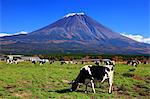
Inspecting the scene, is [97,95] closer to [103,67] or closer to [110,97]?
[110,97]

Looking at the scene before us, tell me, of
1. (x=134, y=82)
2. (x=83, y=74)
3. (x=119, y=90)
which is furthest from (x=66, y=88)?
(x=134, y=82)

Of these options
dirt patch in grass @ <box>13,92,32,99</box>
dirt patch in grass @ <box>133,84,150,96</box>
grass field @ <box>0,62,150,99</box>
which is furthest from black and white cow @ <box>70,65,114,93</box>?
dirt patch in grass @ <box>13,92,32,99</box>

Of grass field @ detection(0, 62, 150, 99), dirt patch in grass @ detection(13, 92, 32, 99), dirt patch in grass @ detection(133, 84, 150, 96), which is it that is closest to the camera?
dirt patch in grass @ detection(13, 92, 32, 99)

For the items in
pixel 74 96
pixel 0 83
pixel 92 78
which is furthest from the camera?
pixel 0 83

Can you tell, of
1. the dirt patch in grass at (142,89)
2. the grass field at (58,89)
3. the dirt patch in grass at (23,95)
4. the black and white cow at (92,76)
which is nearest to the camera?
the dirt patch in grass at (23,95)

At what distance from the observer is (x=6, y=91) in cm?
1559

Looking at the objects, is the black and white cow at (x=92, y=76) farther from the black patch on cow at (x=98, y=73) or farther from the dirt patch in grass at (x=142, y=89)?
the dirt patch in grass at (x=142, y=89)

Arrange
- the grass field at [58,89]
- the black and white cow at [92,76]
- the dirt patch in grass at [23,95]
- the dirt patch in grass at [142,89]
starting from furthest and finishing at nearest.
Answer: the dirt patch in grass at [142,89] < the black and white cow at [92,76] < the grass field at [58,89] < the dirt patch in grass at [23,95]

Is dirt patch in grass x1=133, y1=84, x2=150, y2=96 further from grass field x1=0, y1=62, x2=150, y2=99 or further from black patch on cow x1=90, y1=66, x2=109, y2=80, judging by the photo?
black patch on cow x1=90, y1=66, x2=109, y2=80

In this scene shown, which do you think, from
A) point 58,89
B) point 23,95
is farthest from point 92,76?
point 23,95

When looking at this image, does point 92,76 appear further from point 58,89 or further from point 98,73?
point 58,89

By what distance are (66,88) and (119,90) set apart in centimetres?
287

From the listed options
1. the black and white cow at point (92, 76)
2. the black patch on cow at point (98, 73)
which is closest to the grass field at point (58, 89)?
the black and white cow at point (92, 76)

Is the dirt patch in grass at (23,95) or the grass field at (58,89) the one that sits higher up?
the grass field at (58,89)
